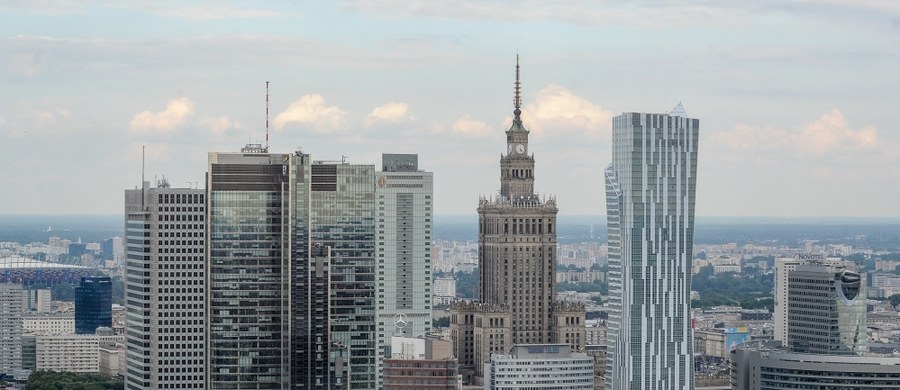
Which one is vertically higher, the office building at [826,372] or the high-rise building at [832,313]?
the high-rise building at [832,313]

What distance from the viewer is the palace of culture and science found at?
157375mm

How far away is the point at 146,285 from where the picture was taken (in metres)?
127

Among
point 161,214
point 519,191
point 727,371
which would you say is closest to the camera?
point 161,214

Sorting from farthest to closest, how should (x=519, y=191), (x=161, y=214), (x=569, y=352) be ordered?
1. (x=519, y=191)
2. (x=569, y=352)
3. (x=161, y=214)

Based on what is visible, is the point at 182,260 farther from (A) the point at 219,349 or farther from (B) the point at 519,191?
(B) the point at 519,191

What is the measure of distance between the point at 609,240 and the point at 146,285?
118 feet

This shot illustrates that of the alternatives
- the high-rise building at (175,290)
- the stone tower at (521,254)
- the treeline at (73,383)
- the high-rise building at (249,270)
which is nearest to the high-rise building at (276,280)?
the high-rise building at (249,270)

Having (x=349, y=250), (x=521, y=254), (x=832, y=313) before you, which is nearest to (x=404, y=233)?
(x=521, y=254)

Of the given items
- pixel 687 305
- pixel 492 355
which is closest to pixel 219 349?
pixel 492 355

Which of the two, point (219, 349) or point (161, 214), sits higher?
point (161, 214)

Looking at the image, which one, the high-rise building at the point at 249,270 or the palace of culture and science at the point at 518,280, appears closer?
the high-rise building at the point at 249,270

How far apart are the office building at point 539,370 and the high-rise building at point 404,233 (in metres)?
17.3

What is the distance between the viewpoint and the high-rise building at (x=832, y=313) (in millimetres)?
155750

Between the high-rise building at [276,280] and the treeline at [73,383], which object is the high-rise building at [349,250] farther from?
the treeline at [73,383]
